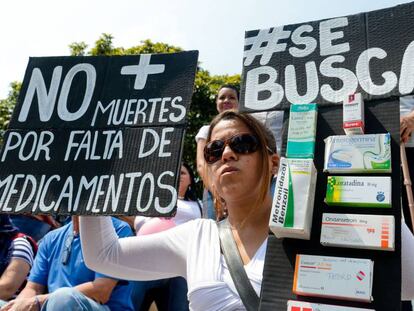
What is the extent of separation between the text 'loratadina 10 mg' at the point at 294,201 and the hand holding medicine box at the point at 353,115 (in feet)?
0.62

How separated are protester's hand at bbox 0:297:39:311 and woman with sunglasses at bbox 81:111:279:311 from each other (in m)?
1.12

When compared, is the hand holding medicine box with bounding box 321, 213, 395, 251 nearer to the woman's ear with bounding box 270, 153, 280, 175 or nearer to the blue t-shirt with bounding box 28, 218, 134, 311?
the woman's ear with bounding box 270, 153, 280, 175

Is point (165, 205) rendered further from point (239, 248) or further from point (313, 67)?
point (313, 67)

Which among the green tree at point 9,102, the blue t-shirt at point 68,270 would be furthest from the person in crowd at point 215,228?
the green tree at point 9,102

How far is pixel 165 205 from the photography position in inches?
74.3

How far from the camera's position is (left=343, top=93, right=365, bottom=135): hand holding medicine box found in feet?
5.37

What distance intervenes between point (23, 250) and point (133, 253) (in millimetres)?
1837

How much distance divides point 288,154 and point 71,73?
1.23 m

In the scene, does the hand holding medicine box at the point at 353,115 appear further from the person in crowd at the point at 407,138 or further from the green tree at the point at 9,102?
the green tree at the point at 9,102

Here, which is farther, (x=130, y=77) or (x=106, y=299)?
(x=106, y=299)

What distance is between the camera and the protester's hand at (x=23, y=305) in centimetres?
285

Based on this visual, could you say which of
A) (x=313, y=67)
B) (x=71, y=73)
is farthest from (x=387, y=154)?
(x=71, y=73)

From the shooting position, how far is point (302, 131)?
5.60ft

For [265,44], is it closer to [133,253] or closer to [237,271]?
[237,271]
